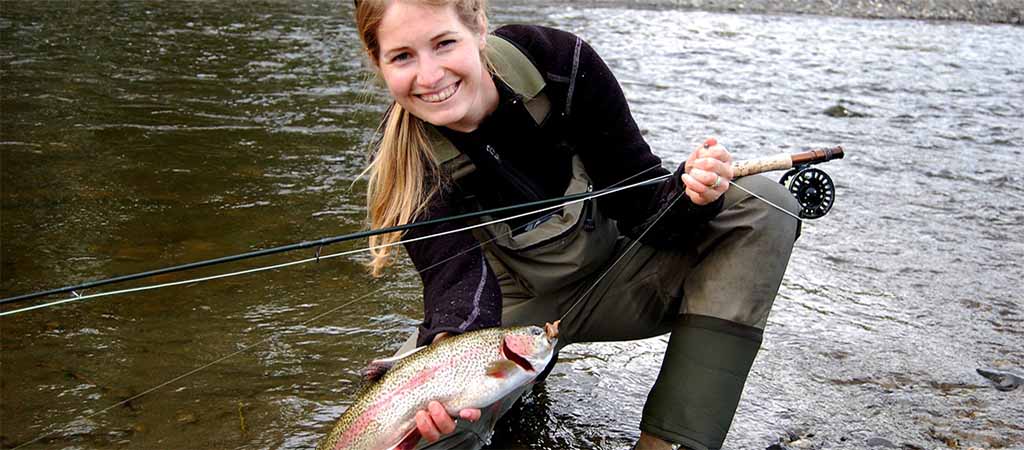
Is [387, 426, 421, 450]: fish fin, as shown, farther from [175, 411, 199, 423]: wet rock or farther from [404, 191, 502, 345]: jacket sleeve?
[175, 411, 199, 423]: wet rock

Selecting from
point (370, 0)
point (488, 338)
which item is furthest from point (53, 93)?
point (488, 338)

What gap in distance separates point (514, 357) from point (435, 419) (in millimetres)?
255

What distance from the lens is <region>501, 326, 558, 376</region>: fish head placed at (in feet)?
8.31

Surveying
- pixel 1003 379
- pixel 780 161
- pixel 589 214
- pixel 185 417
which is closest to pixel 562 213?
pixel 589 214

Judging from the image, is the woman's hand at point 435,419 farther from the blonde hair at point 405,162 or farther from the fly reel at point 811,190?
the fly reel at point 811,190

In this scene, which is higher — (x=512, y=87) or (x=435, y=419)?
(x=512, y=87)

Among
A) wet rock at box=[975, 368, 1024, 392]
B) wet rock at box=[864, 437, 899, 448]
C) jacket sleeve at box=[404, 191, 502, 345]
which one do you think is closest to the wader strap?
jacket sleeve at box=[404, 191, 502, 345]

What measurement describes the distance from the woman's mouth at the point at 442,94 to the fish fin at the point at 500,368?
832 mm

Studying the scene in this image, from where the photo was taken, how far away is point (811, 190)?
3232mm

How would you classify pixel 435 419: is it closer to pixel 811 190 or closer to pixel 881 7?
pixel 811 190

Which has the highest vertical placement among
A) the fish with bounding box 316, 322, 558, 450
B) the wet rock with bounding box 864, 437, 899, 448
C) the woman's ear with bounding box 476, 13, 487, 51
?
the woman's ear with bounding box 476, 13, 487, 51

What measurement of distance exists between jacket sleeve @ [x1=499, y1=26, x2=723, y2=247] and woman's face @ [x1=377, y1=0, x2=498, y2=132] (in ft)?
0.81

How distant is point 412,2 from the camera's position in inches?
110

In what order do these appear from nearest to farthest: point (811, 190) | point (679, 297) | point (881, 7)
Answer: point (679, 297)
point (811, 190)
point (881, 7)
